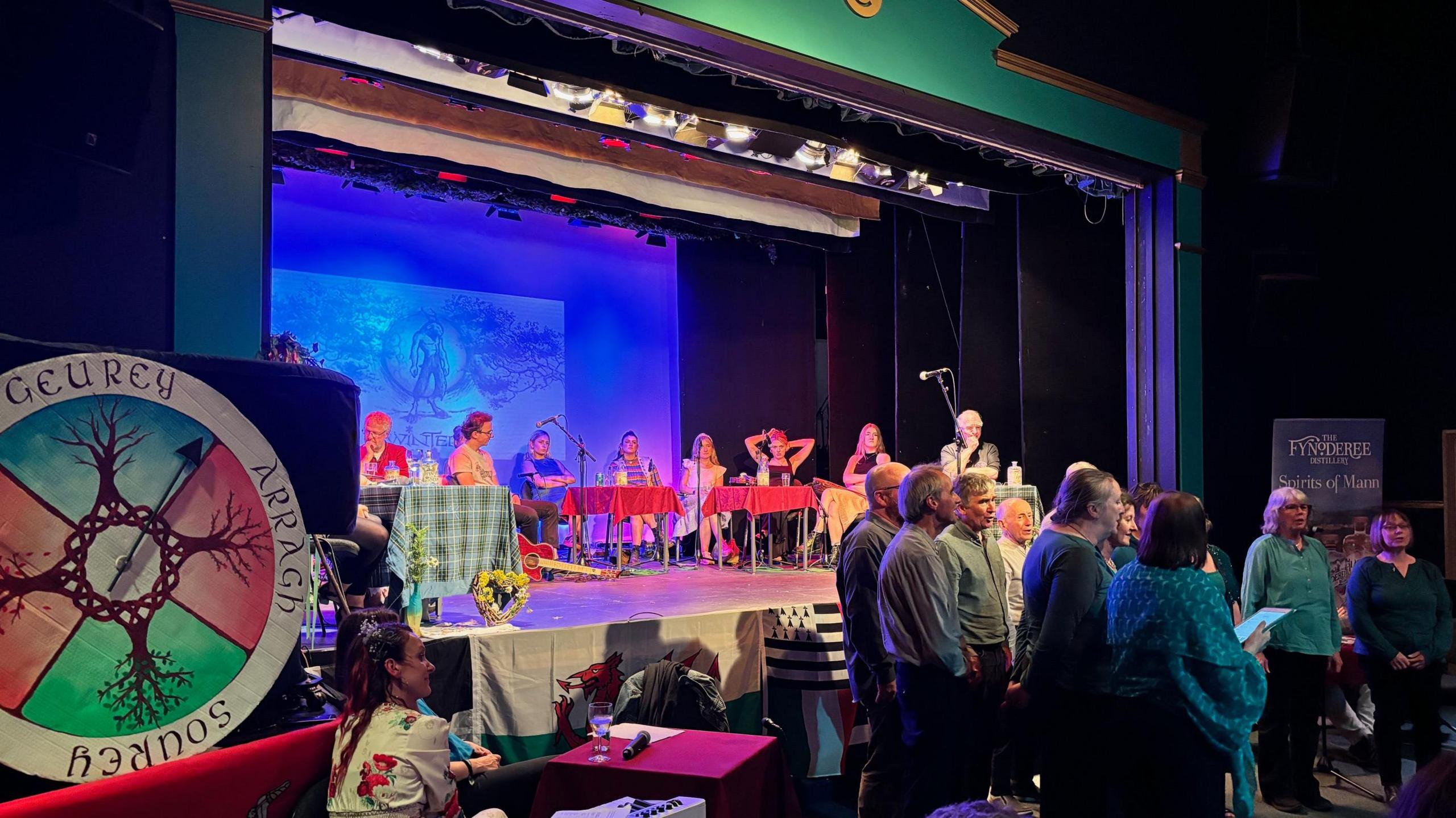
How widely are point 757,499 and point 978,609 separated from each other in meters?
4.88

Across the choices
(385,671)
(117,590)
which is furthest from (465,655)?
(117,590)

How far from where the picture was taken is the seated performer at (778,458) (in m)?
9.91

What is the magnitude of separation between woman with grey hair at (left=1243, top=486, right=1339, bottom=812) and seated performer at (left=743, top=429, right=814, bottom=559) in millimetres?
5238

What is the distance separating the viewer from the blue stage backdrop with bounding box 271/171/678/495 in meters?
8.94

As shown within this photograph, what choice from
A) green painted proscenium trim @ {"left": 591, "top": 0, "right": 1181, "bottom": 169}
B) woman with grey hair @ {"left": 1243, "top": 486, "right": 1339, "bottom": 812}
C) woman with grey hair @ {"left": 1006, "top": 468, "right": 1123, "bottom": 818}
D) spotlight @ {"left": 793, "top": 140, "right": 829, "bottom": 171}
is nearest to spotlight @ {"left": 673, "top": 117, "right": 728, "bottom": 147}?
spotlight @ {"left": 793, "top": 140, "right": 829, "bottom": 171}

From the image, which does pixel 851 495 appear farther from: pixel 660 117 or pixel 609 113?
pixel 609 113

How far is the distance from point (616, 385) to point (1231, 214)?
6321 mm

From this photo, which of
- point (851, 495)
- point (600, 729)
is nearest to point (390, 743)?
point (600, 729)

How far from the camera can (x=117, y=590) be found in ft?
6.73

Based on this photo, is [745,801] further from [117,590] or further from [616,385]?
[616,385]

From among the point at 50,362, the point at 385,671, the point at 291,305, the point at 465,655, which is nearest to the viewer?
the point at 50,362

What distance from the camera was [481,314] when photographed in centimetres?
1001

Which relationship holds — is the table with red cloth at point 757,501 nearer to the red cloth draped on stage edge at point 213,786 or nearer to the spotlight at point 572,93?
the spotlight at point 572,93

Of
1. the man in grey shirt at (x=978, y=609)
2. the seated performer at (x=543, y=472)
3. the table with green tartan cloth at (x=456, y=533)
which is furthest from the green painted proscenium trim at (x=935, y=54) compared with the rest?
the seated performer at (x=543, y=472)
